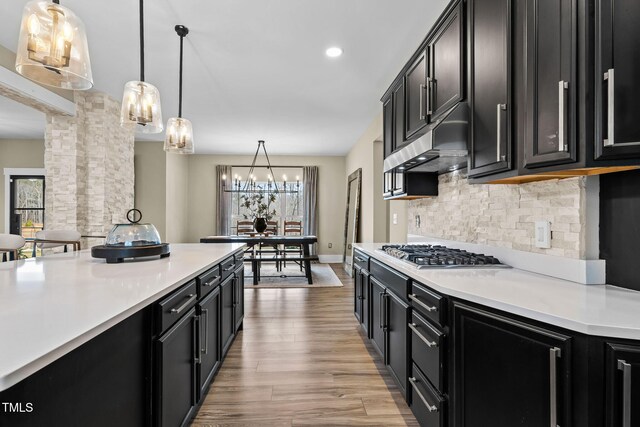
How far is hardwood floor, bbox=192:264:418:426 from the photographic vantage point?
1980 millimetres

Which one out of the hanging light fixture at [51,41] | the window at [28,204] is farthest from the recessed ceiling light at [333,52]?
the window at [28,204]

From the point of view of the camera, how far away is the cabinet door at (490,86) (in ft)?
5.12

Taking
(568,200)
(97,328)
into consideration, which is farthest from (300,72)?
(97,328)

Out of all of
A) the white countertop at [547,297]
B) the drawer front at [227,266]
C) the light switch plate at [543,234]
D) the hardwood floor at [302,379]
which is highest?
the light switch plate at [543,234]

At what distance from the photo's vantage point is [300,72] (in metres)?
3.73

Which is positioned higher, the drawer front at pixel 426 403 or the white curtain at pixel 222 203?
the white curtain at pixel 222 203

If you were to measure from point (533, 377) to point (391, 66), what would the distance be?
3204 mm

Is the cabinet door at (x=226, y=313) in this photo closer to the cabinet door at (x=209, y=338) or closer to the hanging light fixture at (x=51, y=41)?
the cabinet door at (x=209, y=338)

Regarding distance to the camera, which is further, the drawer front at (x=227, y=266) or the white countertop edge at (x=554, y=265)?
the drawer front at (x=227, y=266)

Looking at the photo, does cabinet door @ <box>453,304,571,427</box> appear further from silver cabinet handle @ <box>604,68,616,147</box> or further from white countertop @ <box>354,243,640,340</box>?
silver cabinet handle @ <box>604,68,616,147</box>

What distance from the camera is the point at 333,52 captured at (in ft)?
10.7

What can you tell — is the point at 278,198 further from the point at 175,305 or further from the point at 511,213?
the point at 175,305

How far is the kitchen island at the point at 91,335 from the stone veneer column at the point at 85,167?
2816 mm

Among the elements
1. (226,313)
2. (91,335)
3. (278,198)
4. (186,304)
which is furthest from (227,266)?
(278,198)
